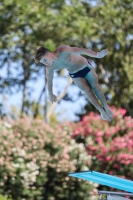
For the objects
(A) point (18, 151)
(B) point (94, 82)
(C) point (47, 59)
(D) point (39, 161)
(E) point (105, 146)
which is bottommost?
(E) point (105, 146)

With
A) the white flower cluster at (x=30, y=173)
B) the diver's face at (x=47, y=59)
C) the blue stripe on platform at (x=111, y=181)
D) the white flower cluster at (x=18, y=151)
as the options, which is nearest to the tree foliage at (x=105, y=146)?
the white flower cluster at (x=30, y=173)

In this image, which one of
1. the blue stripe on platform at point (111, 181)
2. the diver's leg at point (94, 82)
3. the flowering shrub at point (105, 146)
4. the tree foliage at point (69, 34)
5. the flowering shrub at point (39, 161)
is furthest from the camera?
the tree foliage at point (69, 34)

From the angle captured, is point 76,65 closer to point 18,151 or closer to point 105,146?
point 18,151

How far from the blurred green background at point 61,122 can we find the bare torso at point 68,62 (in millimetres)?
7641

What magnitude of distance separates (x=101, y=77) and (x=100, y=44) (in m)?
1.44

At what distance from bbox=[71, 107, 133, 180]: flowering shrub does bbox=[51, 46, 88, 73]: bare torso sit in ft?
31.8

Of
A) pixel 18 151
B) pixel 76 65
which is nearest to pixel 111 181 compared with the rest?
pixel 76 65

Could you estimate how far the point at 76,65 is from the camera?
586cm

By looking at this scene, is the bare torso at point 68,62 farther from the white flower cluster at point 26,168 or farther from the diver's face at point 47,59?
the white flower cluster at point 26,168

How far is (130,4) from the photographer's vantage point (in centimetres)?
2353

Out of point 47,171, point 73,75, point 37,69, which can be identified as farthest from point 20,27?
point 73,75

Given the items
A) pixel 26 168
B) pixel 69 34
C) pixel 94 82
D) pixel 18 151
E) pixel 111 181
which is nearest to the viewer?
pixel 94 82

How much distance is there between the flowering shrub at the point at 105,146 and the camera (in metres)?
15.7

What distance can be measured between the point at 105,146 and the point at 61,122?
4.71ft
